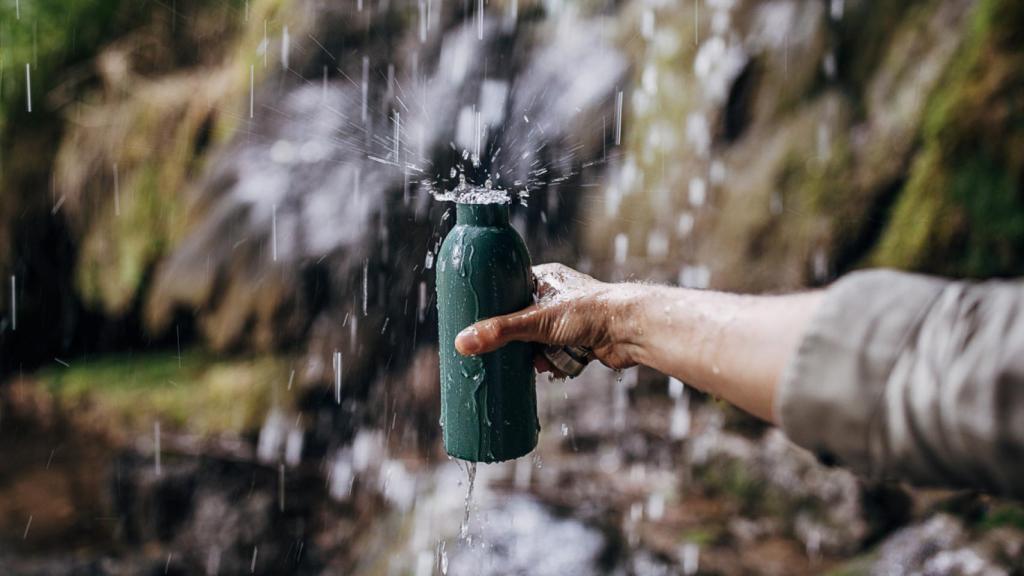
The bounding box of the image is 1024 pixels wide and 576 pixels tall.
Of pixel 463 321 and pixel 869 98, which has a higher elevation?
pixel 869 98

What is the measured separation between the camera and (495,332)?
7.16 feet

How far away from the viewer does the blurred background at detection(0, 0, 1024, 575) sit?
470cm

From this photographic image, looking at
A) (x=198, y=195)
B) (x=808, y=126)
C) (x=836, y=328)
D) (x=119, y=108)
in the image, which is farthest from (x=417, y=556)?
(x=119, y=108)

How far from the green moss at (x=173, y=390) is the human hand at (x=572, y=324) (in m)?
4.82

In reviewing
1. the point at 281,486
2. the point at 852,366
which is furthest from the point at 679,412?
the point at 852,366

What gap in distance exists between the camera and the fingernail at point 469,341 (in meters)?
2.18

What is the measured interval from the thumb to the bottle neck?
0.27 m

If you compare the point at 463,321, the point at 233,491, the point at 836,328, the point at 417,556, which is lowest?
the point at 233,491

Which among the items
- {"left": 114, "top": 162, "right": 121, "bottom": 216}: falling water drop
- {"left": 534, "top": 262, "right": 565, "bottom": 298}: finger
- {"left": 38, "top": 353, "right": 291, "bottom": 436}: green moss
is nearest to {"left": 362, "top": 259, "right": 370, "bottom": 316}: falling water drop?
{"left": 38, "top": 353, "right": 291, "bottom": 436}: green moss

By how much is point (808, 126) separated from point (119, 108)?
7656 mm

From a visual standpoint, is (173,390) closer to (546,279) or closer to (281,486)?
(281,486)

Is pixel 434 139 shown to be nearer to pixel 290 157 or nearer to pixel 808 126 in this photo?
→ pixel 290 157

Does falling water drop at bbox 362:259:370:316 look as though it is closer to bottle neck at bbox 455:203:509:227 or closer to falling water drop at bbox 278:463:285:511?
falling water drop at bbox 278:463:285:511

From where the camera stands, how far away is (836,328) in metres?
1.30
